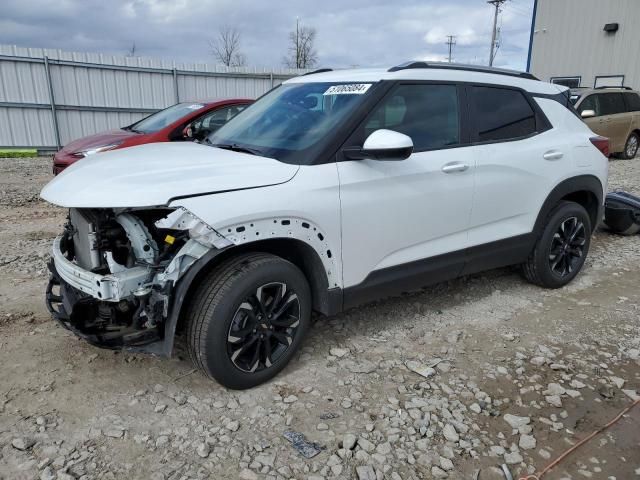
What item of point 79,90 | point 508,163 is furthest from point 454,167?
point 79,90

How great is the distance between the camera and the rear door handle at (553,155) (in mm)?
4094

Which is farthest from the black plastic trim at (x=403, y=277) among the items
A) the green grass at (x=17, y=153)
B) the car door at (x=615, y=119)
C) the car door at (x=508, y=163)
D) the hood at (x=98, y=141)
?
the green grass at (x=17, y=153)

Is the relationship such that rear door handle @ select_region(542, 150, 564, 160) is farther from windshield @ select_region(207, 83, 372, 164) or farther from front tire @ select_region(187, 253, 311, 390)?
front tire @ select_region(187, 253, 311, 390)

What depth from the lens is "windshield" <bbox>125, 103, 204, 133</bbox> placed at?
24.5 feet

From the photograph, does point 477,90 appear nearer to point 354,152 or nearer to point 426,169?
point 426,169

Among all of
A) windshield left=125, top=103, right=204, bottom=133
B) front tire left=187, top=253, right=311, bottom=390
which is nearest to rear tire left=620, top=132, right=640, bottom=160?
windshield left=125, top=103, right=204, bottom=133

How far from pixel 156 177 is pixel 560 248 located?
3594 mm

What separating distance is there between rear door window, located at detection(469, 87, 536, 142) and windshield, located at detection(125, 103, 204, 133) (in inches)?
193

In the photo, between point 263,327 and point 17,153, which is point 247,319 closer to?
point 263,327

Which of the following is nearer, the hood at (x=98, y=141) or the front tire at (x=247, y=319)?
the front tire at (x=247, y=319)

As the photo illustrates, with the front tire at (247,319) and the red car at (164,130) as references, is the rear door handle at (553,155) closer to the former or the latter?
the front tire at (247,319)

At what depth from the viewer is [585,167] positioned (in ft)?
14.4

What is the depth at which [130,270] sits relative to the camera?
8.48 feet

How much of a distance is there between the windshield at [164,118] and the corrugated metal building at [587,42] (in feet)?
55.8
